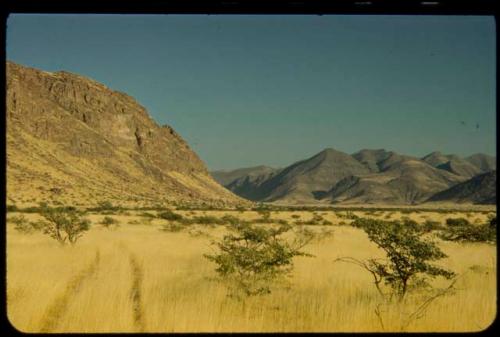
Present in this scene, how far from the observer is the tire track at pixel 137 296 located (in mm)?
6692

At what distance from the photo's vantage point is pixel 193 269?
42.5 ft

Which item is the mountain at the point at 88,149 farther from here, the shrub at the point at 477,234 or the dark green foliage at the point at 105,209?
the shrub at the point at 477,234

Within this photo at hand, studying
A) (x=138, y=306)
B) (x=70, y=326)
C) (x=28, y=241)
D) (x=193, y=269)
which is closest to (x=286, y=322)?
(x=138, y=306)

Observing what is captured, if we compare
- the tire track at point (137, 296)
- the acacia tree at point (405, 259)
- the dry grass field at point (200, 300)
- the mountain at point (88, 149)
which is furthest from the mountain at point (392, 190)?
the tire track at point (137, 296)

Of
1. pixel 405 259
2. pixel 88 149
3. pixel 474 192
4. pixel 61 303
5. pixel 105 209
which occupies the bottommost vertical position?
pixel 61 303

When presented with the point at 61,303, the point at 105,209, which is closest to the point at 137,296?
the point at 61,303

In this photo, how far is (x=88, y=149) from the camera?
9956 centimetres

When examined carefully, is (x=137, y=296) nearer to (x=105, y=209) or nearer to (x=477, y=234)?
(x=477, y=234)

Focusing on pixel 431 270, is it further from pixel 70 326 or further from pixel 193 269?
pixel 70 326

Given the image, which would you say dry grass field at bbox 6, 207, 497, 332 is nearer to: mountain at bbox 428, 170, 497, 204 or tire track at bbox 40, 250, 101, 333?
tire track at bbox 40, 250, 101, 333

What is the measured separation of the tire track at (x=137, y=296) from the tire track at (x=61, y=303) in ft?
3.11

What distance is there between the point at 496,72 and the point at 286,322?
4.71 meters

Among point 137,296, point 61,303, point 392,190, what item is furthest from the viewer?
point 392,190

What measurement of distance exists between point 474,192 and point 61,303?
153 m
